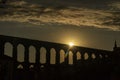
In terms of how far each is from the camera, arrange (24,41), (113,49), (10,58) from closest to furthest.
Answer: (10,58), (24,41), (113,49)

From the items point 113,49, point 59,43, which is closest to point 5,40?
point 59,43

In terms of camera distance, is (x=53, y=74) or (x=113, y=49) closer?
(x=53, y=74)

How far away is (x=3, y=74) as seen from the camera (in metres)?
46.8

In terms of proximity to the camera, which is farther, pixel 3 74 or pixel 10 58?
pixel 10 58

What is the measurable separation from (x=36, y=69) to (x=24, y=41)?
12.0 ft

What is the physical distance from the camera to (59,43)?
193 ft

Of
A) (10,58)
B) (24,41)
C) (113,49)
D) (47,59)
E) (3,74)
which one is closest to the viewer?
(3,74)

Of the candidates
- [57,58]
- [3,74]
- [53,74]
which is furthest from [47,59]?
[3,74]

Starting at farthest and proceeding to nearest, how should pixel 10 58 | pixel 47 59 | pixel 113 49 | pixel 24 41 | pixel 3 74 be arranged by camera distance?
1. pixel 113 49
2. pixel 47 59
3. pixel 24 41
4. pixel 10 58
5. pixel 3 74

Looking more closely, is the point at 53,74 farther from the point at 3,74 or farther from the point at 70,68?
the point at 3,74

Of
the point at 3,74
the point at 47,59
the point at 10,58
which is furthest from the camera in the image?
the point at 47,59

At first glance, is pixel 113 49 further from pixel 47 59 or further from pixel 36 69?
pixel 36 69

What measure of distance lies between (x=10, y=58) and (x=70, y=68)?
25.3 feet

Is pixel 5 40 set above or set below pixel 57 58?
above
